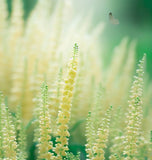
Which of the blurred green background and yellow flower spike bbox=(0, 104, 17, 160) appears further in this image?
the blurred green background

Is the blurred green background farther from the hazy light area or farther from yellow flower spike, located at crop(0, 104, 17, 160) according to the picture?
yellow flower spike, located at crop(0, 104, 17, 160)

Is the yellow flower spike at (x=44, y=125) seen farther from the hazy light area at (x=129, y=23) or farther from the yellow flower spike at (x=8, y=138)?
the hazy light area at (x=129, y=23)

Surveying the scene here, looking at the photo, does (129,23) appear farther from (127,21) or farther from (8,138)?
(8,138)

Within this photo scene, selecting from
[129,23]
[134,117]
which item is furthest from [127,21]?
[134,117]

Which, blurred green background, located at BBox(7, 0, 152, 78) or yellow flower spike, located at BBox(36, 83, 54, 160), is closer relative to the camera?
yellow flower spike, located at BBox(36, 83, 54, 160)

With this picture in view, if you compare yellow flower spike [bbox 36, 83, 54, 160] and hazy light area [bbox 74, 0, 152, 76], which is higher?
hazy light area [bbox 74, 0, 152, 76]

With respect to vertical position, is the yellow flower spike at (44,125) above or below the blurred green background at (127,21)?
below

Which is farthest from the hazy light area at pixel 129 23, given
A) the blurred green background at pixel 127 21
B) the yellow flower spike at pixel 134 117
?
the yellow flower spike at pixel 134 117

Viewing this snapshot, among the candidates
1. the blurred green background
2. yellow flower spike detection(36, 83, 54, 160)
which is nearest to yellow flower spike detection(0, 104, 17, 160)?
yellow flower spike detection(36, 83, 54, 160)

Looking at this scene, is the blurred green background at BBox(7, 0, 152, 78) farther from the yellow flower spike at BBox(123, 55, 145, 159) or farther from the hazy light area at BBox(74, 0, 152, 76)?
the yellow flower spike at BBox(123, 55, 145, 159)

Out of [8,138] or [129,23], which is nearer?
[8,138]

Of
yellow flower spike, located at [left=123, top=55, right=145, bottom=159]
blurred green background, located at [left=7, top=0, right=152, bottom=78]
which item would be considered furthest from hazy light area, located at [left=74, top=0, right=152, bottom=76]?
yellow flower spike, located at [left=123, top=55, right=145, bottom=159]

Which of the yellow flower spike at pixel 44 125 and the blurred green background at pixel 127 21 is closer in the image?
the yellow flower spike at pixel 44 125

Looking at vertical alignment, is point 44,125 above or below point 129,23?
below
